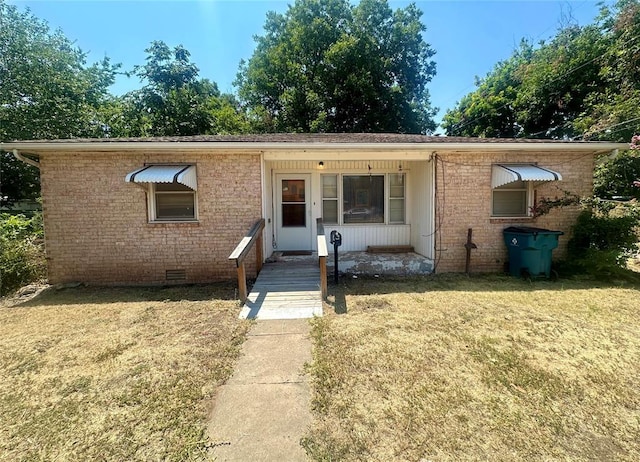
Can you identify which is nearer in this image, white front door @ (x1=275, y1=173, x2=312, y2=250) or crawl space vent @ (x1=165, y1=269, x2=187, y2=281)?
crawl space vent @ (x1=165, y1=269, x2=187, y2=281)

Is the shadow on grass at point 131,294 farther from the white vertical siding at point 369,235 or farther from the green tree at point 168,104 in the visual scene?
the green tree at point 168,104

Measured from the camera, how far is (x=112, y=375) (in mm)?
3150

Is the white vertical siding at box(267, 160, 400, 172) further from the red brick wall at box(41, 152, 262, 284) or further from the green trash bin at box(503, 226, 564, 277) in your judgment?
the green trash bin at box(503, 226, 564, 277)

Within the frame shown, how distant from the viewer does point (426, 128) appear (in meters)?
21.8

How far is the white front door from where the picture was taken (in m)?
8.34

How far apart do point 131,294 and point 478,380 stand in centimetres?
626

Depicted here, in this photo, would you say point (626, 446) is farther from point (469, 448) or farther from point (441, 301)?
point (441, 301)

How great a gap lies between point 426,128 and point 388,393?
2224cm

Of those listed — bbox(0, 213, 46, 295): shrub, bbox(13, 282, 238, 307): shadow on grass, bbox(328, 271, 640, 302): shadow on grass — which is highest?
bbox(0, 213, 46, 295): shrub

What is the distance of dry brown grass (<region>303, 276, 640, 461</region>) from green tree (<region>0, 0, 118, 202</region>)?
57.3ft

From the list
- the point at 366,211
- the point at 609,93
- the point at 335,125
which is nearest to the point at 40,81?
the point at 335,125

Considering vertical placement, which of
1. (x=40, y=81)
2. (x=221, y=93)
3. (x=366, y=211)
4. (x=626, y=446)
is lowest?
(x=626, y=446)

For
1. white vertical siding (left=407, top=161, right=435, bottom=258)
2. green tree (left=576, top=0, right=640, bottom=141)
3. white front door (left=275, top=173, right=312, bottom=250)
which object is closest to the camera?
white vertical siding (left=407, top=161, right=435, bottom=258)

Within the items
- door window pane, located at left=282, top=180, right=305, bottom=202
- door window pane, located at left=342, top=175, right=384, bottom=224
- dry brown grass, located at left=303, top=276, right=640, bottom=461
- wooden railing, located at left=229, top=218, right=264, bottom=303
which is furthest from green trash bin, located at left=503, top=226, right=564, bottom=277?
wooden railing, located at left=229, top=218, right=264, bottom=303
